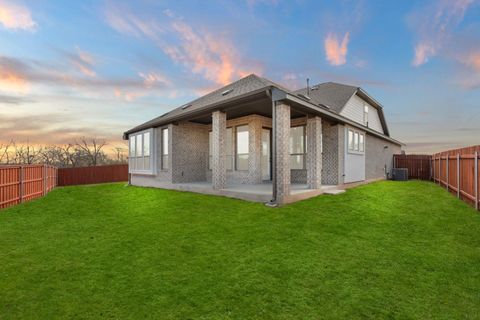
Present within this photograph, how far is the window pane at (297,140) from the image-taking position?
12273 mm

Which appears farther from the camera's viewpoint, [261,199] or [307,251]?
[261,199]

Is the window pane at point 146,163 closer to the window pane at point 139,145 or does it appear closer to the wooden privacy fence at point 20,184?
the window pane at point 139,145

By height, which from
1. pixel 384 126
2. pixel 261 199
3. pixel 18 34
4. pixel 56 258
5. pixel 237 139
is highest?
pixel 18 34

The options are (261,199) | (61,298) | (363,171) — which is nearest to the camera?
(61,298)

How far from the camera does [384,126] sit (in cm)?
2088

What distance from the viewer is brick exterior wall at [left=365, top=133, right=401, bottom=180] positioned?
51.1 ft

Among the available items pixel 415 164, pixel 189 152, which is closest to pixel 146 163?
pixel 189 152

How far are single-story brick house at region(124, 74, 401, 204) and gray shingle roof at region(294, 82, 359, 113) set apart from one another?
2.6 inches

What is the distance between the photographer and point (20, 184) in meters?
11.0

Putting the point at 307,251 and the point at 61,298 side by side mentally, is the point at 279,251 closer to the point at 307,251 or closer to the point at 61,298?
the point at 307,251

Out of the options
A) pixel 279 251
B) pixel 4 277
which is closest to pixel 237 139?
pixel 279 251

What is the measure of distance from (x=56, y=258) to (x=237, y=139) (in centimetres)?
913

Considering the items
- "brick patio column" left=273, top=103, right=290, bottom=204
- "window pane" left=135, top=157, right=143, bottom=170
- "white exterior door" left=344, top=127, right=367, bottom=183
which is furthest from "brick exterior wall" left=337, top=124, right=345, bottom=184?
"window pane" left=135, top=157, right=143, bottom=170


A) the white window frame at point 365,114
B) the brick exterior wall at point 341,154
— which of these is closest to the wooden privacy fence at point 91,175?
the brick exterior wall at point 341,154
